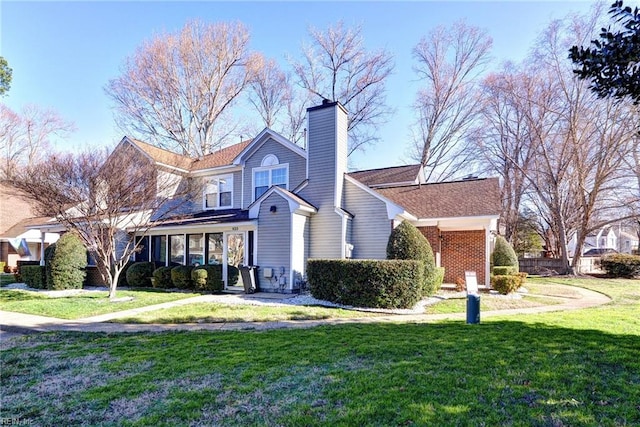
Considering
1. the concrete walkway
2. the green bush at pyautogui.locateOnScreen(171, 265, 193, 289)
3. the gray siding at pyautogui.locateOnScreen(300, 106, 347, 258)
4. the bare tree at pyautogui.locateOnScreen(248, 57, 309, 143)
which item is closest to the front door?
the green bush at pyautogui.locateOnScreen(171, 265, 193, 289)

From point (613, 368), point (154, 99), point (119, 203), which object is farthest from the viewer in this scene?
point (154, 99)

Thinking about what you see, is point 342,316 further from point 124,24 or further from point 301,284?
point 124,24

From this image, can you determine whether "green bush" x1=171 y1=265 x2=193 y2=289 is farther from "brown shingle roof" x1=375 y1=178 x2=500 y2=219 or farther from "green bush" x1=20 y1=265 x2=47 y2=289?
"brown shingle roof" x1=375 y1=178 x2=500 y2=219

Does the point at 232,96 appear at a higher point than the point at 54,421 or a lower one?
higher

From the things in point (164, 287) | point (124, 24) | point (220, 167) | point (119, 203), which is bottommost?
point (164, 287)

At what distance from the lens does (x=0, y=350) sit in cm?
626

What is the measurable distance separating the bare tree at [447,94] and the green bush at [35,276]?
26575mm

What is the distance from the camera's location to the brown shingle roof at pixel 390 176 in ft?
62.6

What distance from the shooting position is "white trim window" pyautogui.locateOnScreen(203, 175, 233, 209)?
17.8 metres

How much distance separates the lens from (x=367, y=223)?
14.2m

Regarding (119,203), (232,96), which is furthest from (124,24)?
(232,96)

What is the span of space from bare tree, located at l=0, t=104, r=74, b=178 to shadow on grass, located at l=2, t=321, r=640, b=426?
33.5m

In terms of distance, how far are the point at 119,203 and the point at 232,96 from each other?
2028 centimetres

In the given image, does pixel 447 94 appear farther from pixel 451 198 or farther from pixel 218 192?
pixel 218 192
